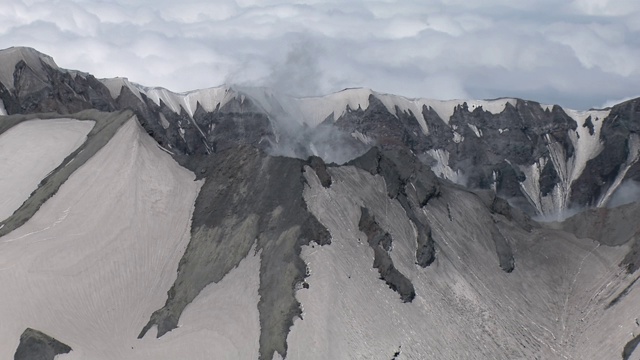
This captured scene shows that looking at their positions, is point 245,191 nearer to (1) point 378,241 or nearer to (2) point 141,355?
(1) point 378,241

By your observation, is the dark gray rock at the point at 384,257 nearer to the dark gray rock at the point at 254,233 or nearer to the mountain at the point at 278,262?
the mountain at the point at 278,262

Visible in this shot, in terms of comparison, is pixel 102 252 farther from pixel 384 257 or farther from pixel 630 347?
pixel 630 347

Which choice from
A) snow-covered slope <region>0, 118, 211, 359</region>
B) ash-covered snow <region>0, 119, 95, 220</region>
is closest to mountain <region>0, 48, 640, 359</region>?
snow-covered slope <region>0, 118, 211, 359</region>

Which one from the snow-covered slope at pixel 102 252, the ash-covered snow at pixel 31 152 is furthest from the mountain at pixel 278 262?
the ash-covered snow at pixel 31 152

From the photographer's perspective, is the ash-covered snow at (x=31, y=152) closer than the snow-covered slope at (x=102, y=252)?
No

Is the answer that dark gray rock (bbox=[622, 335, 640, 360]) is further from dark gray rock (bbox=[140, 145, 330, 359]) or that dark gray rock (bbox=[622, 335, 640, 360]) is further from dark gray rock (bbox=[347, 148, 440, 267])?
dark gray rock (bbox=[140, 145, 330, 359])
